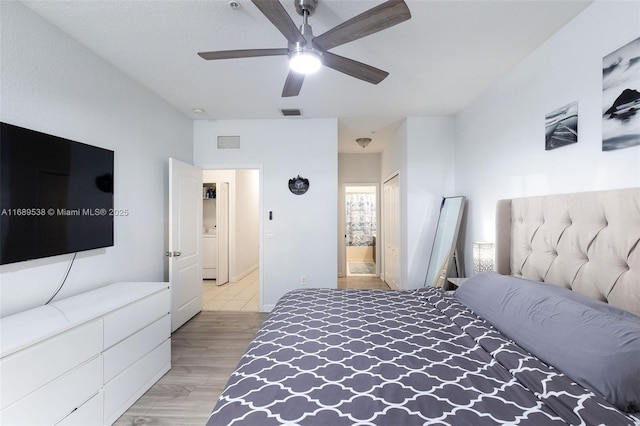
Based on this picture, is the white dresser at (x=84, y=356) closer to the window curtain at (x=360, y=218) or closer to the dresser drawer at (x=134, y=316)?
the dresser drawer at (x=134, y=316)

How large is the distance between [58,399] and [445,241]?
3.63 metres

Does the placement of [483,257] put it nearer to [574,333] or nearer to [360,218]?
[574,333]

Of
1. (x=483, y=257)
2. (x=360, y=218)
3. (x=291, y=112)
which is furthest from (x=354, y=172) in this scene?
(x=483, y=257)

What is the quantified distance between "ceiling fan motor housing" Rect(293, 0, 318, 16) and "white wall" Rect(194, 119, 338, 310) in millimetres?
2221

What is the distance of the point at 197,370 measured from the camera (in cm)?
248

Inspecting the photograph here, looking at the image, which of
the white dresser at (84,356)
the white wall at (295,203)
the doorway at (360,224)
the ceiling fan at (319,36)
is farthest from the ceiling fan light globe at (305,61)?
the doorway at (360,224)

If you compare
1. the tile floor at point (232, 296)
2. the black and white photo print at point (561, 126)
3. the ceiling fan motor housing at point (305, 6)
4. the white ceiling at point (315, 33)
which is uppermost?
the white ceiling at point (315, 33)

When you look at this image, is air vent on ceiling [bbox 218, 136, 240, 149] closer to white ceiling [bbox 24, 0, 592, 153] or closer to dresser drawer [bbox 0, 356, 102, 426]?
white ceiling [bbox 24, 0, 592, 153]

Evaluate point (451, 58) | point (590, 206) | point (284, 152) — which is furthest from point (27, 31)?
point (590, 206)

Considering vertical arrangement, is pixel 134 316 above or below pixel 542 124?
below

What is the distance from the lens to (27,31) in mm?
1791

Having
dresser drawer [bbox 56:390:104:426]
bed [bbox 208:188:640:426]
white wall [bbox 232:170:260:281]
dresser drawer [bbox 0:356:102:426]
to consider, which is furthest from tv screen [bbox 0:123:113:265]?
white wall [bbox 232:170:260:281]

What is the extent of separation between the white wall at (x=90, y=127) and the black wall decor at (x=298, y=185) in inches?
59.7

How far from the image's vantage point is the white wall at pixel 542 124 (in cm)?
161
